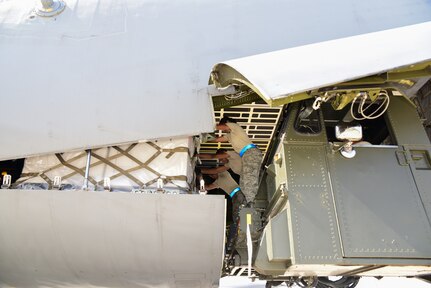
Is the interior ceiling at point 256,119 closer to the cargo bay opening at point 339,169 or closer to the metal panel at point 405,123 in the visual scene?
the cargo bay opening at point 339,169

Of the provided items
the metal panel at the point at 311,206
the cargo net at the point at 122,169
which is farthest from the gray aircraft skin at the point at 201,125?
Answer: the cargo net at the point at 122,169

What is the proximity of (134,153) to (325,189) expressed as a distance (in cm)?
203

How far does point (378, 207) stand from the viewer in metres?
4.45

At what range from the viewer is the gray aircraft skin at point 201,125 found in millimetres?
4230

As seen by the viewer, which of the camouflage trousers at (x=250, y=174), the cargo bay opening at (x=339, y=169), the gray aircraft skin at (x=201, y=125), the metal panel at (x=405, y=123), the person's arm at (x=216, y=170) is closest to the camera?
the cargo bay opening at (x=339, y=169)

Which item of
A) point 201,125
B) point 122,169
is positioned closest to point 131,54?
point 201,125

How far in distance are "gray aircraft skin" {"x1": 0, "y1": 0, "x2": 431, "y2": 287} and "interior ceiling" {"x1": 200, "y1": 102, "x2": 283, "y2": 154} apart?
21.7 inches

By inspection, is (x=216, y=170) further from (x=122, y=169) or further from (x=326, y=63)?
(x=326, y=63)

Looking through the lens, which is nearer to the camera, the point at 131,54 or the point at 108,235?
the point at 108,235

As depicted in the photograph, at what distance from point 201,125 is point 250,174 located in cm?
130

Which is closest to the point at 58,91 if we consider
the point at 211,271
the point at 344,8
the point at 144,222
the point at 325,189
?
the point at 144,222

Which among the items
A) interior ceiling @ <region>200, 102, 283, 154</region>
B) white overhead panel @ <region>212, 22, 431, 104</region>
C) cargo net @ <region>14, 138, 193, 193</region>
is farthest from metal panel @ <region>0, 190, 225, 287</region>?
interior ceiling @ <region>200, 102, 283, 154</region>

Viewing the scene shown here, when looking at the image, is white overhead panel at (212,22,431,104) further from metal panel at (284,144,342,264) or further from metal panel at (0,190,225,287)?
metal panel at (0,190,225,287)

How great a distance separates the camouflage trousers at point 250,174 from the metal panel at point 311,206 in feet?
2.47
